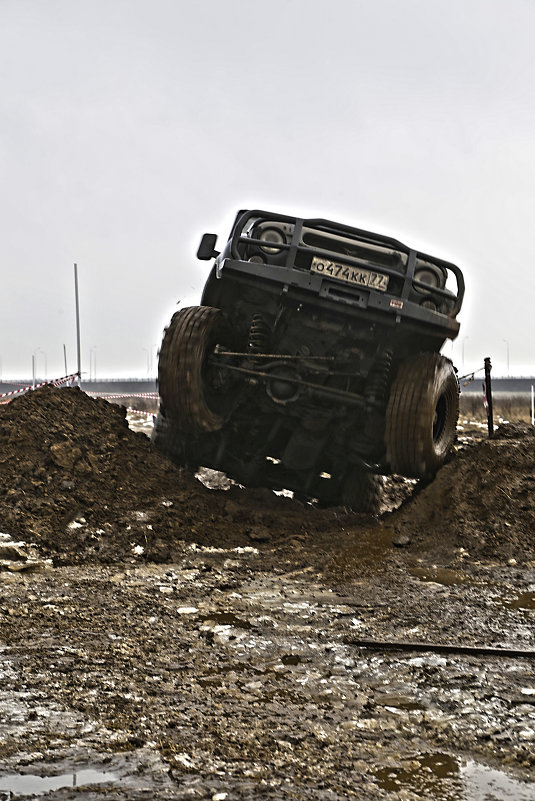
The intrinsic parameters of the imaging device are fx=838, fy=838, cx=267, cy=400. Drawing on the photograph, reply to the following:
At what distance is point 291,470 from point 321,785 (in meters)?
6.20

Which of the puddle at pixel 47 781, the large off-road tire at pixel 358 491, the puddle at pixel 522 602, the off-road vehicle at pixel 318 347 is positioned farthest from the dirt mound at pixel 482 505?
the puddle at pixel 47 781

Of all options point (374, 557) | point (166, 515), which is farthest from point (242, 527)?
point (374, 557)

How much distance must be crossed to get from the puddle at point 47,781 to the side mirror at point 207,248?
239 inches

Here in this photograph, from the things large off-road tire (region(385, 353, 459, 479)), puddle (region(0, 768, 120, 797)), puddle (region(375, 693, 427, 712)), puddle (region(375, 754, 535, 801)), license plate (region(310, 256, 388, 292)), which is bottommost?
puddle (region(375, 693, 427, 712))

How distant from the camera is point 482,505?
7.89m

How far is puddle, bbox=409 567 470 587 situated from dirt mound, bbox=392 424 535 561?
580 mm

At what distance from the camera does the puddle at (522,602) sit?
18.1 ft

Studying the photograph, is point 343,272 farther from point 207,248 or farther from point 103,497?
point 103,497

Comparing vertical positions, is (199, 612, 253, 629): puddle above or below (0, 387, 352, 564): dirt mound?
below

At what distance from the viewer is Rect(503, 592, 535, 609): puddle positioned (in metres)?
5.52

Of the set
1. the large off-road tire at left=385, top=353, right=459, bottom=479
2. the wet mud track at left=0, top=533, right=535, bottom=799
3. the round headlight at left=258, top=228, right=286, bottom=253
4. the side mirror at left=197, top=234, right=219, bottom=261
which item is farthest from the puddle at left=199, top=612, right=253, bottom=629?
the side mirror at left=197, top=234, right=219, bottom=261

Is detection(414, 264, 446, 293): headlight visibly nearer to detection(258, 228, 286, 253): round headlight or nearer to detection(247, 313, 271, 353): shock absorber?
detection(258, 228, 286, 253): round headlight

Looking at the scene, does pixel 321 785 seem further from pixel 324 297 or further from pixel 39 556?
pixel 324 297

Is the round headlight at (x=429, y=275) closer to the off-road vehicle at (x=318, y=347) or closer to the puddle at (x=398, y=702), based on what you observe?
the off-road vehicle at (x=318, y=347)
